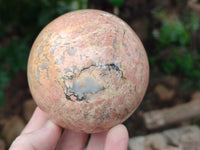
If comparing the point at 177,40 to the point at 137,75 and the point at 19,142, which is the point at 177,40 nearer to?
the point at 137,75

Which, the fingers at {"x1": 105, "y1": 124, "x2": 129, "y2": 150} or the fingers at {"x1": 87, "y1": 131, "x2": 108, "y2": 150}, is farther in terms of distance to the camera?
the fingers at {"x1": 87, "y1": 131, "x2": 108, "y2": 150}

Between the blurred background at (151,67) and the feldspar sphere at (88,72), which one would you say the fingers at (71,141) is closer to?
the feldspar sphere at (88,72)

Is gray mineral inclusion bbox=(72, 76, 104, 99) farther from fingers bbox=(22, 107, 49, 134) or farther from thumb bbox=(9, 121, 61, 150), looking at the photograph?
fingers bbox=(22, 107, 49, 134)

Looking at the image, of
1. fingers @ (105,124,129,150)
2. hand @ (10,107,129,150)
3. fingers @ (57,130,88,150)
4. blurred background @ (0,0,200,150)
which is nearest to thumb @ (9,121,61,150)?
hand @ (10,107,129,150)

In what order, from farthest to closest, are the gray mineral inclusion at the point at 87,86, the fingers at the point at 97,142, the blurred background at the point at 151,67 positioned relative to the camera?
the blurred background at the point at 151,67
the fingers at the point at 97,142
the gray mineral inclusion at the point at 87,86

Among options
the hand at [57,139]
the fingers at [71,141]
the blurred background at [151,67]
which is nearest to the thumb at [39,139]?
the hand at [57,139]

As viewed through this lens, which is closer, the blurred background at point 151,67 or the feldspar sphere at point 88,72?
the feldspar sphere at point 88,72

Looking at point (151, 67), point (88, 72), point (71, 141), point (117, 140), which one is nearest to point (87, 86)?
point (88, 72)
